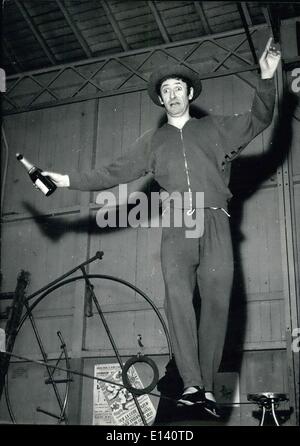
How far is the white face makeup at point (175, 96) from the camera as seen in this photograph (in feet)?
13.5

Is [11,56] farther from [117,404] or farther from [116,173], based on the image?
[117,404]

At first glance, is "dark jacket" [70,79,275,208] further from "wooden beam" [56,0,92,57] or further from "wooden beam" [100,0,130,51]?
"wooden beam" [56,0,92,57]

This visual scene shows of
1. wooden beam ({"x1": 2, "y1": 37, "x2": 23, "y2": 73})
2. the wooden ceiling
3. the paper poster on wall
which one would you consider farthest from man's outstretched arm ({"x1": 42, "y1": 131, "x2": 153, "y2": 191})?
wooden beam ({"x1": 2, "y1": 37, "x2": 23, "y2": 73})

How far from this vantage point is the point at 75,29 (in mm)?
7195

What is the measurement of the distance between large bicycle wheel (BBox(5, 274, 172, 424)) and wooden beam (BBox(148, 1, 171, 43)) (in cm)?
310

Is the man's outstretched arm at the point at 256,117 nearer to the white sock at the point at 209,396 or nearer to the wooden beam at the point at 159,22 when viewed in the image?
the white sock at the point at 209,396

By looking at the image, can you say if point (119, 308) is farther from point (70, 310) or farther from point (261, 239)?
point (261, 239)

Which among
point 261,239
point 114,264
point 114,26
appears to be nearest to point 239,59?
point 114,26

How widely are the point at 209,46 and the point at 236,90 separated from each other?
73cm

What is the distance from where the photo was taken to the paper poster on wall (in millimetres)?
6098

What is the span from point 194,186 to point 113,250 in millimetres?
3097

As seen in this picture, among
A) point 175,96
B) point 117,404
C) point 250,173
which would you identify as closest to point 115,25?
point 250,173

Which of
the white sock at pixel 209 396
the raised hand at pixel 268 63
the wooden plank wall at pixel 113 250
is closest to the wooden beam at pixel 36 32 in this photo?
the wooden plank wall at pixel 113 250

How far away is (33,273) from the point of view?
23.4 ft
